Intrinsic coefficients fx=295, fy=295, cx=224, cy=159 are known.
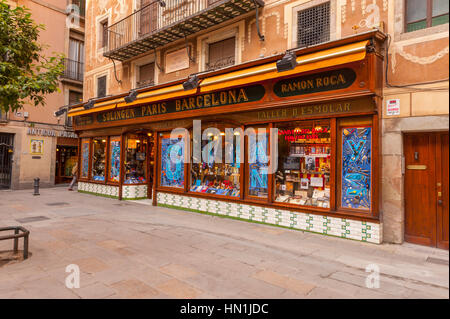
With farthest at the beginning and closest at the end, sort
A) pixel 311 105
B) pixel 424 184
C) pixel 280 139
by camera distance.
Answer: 1. pixel 280 139
2. pixel 311 105
3. pixel 424 184

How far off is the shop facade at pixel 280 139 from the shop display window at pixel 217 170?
3cm

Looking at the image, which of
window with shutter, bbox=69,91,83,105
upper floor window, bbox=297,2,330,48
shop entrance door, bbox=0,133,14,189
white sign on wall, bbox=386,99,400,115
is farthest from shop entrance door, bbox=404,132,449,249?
window with shutter, bbox=69,91,83,105

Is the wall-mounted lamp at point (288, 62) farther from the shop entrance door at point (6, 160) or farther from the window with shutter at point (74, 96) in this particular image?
the window with shutter at point (74, 96)

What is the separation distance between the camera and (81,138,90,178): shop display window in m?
15.2

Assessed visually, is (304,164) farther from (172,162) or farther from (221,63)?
(172,162)

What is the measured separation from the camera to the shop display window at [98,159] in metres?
14.3

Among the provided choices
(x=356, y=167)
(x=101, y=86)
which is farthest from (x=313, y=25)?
(x=101, y=86)

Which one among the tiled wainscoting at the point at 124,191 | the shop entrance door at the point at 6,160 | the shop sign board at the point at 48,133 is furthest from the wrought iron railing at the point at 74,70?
the tiled wainscoting at the point at 124,191

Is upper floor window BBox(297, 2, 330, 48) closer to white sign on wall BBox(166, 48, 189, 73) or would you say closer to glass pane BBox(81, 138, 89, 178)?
white sign on wall BBox(166, 48, 189, 73)

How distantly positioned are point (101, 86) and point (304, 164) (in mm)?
11423

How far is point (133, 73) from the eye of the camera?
42.4 feet

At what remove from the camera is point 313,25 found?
25.8 ft
